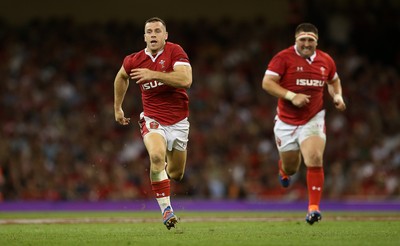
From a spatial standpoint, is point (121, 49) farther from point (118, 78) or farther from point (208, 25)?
point (118, 78)

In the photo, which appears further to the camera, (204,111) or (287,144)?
(204,111)

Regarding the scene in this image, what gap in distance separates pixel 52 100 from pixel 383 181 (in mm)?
10019

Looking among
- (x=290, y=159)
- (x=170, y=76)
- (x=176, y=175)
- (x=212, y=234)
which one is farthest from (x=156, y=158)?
(x=290, y=159)

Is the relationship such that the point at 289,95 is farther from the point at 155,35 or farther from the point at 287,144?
the point at 155,35

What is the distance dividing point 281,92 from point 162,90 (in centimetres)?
204

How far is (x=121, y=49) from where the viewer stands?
26.6 m

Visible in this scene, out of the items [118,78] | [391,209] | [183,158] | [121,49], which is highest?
[121,49]

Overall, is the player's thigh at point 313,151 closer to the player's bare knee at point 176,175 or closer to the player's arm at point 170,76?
the player's bare knee at point 176,175

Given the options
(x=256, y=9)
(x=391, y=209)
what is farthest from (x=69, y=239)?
(x=256, y=9)

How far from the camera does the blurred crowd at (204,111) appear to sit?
73.8 feet

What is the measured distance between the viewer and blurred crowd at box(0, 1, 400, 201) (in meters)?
22.5

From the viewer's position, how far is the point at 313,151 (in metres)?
12.5

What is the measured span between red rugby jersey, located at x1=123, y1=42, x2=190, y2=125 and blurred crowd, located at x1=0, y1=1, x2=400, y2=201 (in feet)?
34.3

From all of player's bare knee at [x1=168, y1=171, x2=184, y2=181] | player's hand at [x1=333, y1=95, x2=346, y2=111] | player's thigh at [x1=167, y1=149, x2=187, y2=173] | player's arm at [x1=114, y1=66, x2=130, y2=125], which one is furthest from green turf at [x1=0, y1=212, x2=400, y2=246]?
player's hand at [x1=333, y1=95, x2=346, y2=111]
